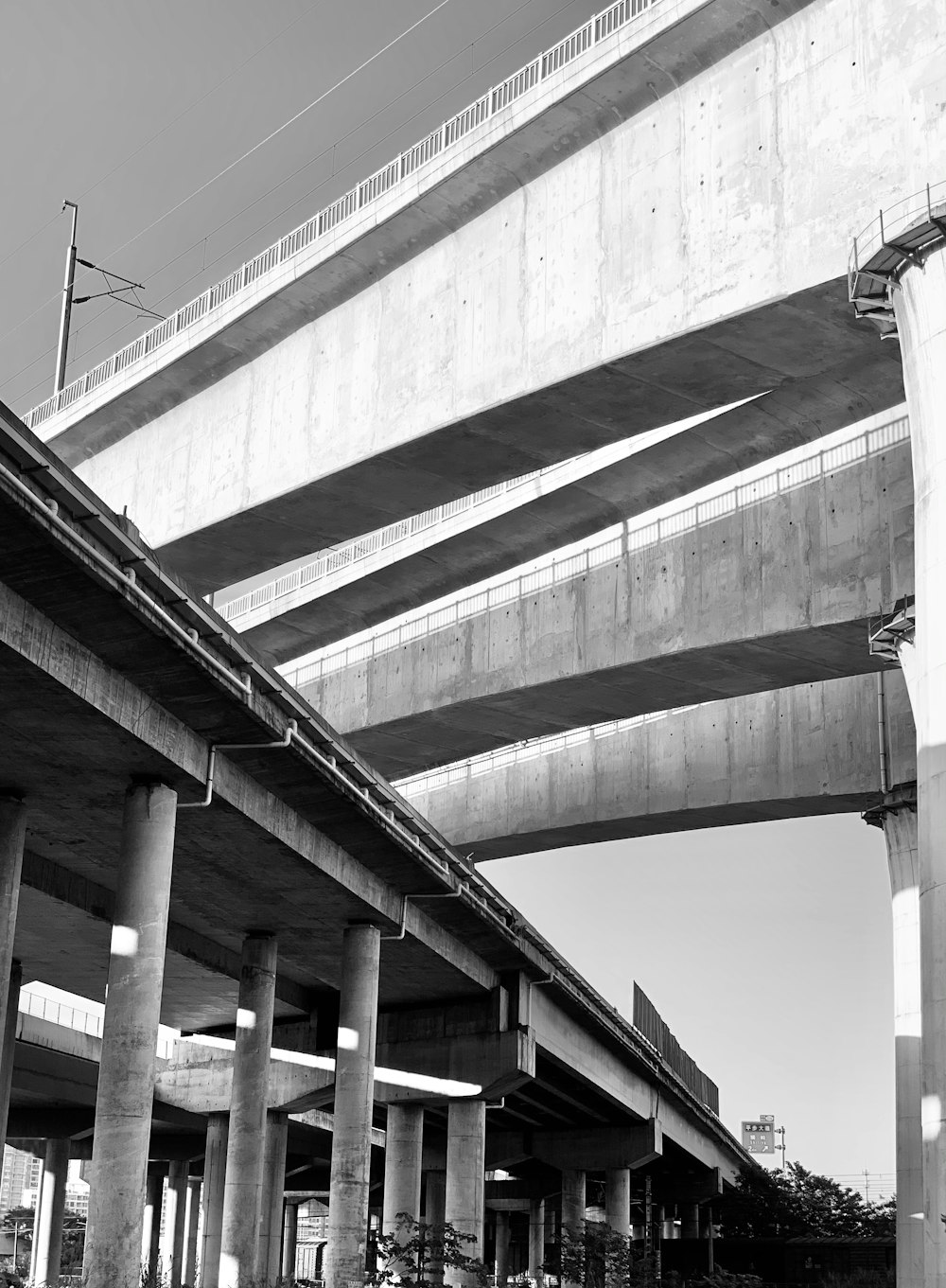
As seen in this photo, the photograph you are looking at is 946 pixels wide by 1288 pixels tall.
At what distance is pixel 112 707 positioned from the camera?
20203mm

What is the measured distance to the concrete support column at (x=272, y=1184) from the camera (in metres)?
44.8

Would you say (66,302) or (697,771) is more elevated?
(66,302)

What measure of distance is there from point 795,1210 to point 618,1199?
94.0 ft

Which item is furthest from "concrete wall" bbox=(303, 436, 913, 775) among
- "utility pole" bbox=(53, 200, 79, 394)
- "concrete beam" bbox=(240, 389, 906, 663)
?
"utility pole" bbox=(53, 200, 79, 394)

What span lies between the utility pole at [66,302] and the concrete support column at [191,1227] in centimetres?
3623

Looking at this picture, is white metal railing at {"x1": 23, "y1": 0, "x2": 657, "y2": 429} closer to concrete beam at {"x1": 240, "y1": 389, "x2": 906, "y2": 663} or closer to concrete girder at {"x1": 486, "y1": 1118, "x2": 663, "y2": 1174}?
concrete beam at {"x1": 240, "y1": 389, "x2": 906, "y2": 663}

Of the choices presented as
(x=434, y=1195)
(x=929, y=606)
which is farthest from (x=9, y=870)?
(x=434, y=1195)

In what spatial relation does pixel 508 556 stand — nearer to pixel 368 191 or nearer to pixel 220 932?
pixel 368 191

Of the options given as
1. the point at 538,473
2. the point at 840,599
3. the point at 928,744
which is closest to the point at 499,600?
the point at 538,473

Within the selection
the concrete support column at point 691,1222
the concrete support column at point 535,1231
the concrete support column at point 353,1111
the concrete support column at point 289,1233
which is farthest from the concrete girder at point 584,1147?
→ the concrete support column at point 289,1233

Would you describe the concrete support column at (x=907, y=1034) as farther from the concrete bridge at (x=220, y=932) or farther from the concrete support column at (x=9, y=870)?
the concrete support column at (x=9, y=870)

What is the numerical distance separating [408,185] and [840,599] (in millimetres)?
11216

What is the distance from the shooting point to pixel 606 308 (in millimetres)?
26906

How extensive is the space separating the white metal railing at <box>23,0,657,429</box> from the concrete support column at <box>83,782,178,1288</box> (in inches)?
502
